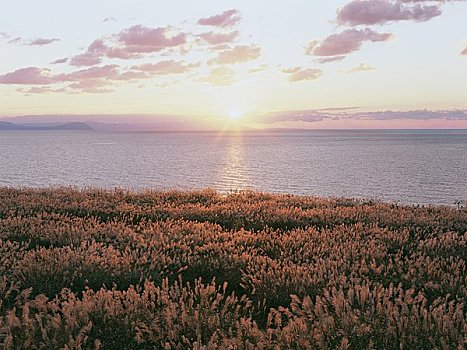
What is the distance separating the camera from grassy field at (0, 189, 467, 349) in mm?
4250

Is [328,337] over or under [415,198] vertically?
over

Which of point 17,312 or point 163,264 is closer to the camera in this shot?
point 17,312

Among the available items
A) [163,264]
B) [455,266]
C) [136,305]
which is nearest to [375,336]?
[136,305]

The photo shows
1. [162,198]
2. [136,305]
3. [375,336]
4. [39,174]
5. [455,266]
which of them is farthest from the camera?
[39,174]

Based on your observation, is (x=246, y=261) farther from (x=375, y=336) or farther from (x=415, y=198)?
(x=415, y=198)

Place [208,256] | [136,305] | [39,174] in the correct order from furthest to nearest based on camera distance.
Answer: [39,174]
[208,256]
[136,305]

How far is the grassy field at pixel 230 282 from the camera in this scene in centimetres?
425

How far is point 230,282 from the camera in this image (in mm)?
6754

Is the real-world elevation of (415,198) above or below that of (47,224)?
below

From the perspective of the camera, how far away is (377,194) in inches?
2662

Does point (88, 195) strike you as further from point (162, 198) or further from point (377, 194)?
point (377, 194)

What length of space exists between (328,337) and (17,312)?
3.55m

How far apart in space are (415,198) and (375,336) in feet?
210

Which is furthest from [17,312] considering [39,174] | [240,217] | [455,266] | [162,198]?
[39,174]
